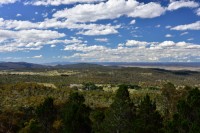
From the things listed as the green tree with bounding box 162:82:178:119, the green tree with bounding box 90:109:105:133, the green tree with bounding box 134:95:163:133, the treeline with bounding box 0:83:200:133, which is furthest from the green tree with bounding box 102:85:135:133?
the green tree with bounding box 162:82:178:119

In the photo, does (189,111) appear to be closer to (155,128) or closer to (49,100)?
(155,128)

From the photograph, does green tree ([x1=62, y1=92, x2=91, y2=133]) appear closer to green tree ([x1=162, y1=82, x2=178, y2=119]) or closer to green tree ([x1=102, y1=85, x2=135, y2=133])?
green tree ([x1=102, y1=85, x2=135, y2=133])

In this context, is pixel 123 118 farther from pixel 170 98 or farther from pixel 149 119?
pixel 170 98

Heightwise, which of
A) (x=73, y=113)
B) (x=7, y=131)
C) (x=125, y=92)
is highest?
(x=125, y=92)

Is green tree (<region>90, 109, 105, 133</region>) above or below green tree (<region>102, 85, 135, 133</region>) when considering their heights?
below

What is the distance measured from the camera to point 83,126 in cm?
8069

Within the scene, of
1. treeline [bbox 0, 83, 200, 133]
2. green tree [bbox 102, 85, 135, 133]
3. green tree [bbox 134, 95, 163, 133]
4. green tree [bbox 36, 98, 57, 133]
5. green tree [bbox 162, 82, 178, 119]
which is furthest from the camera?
green tree [bbox 162, 82, 178, 119]

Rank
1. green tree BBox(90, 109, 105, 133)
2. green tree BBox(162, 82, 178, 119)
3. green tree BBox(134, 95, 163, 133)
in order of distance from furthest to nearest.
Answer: green tree BBox(162, 82, 178, 119)
green tree BBox(90, 109, 105, 133)
green tree BBox(134, 95, 163, 133)

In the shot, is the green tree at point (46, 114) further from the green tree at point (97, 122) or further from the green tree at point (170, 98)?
the green tree at point (170, 98)

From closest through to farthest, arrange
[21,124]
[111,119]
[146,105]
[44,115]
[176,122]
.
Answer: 1. [176,122]
2. [111,119]
3. [146,105]
4. [44,115]
5. [21,124]

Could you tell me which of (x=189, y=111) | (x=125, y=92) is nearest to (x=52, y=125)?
(x=125, y=92)

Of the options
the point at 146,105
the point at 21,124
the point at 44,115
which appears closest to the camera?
the point at 146,105

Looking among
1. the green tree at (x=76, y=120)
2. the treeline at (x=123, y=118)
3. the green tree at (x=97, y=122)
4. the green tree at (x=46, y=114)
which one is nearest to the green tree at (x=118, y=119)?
the treeline at (x=123, y=118)

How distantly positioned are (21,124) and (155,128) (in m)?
42.5
